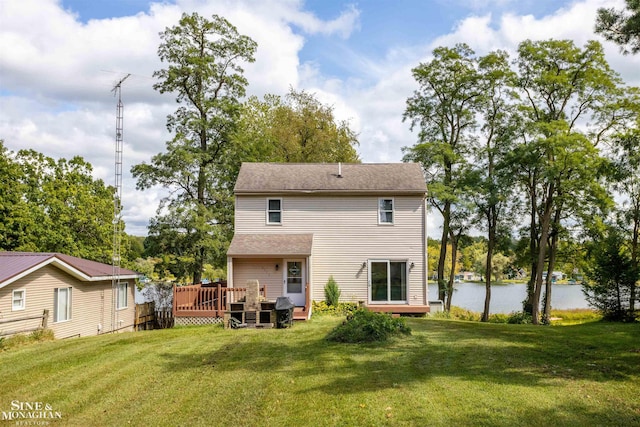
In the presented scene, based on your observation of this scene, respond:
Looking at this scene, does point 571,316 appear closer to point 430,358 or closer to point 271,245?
point 271,245

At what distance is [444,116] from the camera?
95.3 ft

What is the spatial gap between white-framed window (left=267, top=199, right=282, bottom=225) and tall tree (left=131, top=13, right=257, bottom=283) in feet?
19.4

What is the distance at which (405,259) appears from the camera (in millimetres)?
19953

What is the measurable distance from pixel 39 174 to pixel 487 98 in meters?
30.5

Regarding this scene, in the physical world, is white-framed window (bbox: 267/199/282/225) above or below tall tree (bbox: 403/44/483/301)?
below

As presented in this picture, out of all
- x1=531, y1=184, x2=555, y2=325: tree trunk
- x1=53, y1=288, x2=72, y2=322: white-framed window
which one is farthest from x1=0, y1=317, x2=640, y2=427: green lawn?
x1=531, y1=184, x2=555, y2=325: tree trunk

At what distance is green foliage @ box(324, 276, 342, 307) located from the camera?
63.1ft

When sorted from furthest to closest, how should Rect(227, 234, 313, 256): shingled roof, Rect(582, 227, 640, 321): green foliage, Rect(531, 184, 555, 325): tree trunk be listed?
Rect(531, 184, 555, 325): tree trunk → Rect(227, 234, 313, 256): shingled roof → Rect(582, 227, 640, 321): green foliage

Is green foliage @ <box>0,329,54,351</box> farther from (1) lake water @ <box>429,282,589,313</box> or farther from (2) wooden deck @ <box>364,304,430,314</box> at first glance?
(1) lake water @ <box>429,282,589,313</box>

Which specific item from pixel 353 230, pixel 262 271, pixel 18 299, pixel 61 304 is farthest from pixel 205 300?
pixel 353 230

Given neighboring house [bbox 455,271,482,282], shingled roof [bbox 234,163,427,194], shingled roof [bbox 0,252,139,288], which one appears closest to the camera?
shingled roof [bbox 0,252,139,288]

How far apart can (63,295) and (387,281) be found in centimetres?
1337

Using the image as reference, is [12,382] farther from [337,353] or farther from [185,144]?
[185,144]

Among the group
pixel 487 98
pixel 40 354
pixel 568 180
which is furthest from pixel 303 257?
pixel 487 98
